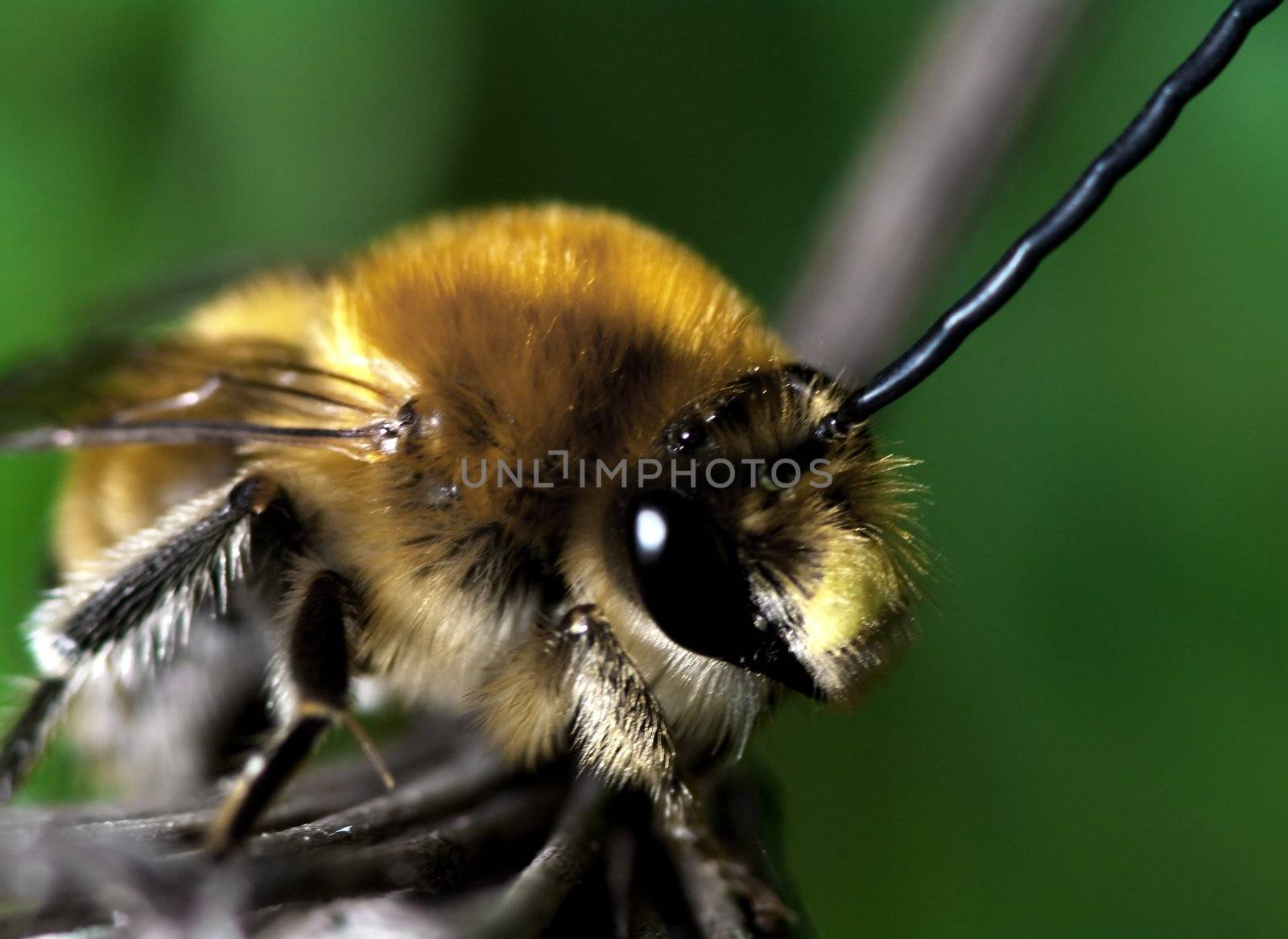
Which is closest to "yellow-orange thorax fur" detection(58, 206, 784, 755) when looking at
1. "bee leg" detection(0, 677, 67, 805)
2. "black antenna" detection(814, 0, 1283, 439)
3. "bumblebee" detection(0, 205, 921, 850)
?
"bumblebee" detection(0, 205, 921, 850)

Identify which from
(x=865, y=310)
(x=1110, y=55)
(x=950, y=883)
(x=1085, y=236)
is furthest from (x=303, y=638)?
(x=1110, y=55)

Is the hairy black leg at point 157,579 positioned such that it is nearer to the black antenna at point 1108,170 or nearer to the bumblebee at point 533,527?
the bumblebee at point 533,527

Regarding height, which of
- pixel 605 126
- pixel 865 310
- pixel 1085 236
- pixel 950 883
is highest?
pixel 605 126

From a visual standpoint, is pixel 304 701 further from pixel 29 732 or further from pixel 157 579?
pixel 29 732

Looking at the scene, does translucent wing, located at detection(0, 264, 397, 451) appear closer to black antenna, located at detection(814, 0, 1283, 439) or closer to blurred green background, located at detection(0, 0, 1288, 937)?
blurred green background, located at detection(0, 0, 1288, 937)

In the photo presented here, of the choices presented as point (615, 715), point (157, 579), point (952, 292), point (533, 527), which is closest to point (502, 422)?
point (533, 527)

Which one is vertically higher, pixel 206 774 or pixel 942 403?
pixel 942 403

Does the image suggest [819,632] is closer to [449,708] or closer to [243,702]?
[449,708]

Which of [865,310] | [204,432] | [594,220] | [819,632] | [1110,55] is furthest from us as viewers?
[1110,55]
